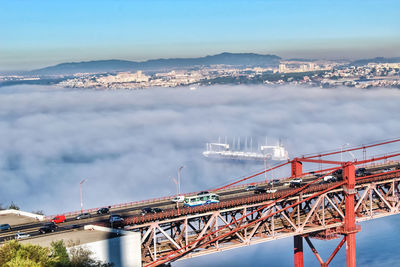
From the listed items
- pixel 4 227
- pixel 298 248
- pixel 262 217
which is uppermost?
pixel 4 227

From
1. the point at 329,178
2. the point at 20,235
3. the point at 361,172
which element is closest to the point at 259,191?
the point at 329,178

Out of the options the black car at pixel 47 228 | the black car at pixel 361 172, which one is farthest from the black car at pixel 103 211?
the black car at pixel 361 172

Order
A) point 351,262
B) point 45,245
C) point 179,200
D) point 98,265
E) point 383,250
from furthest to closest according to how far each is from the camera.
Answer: point 383,250
point 351,262
point 179,200
point 45,245
point 98,265

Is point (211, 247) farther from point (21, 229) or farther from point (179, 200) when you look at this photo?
point (21, 229)

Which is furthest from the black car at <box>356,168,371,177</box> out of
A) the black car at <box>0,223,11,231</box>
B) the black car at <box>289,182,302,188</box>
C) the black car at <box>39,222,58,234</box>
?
the black car at <box>0,223,11,231</box>

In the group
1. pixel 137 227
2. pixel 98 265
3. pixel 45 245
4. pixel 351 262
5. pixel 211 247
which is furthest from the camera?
pixel 351 262

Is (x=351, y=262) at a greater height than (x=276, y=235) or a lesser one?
lesser

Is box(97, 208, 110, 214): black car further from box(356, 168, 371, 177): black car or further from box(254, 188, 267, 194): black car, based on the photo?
box(356, 168, 371, 177): black car

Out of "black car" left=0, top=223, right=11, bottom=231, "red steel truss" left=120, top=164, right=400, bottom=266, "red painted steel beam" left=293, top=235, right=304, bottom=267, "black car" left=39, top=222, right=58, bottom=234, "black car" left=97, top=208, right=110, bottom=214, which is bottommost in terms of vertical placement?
"red painted steel beam" left=293, top=235, right=304, bottom=267

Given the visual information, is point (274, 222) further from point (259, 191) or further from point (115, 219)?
point (115, 219)

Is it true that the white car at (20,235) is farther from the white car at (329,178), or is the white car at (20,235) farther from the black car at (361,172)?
the black car at (361,172)

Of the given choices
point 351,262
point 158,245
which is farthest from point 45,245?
point 351,262
